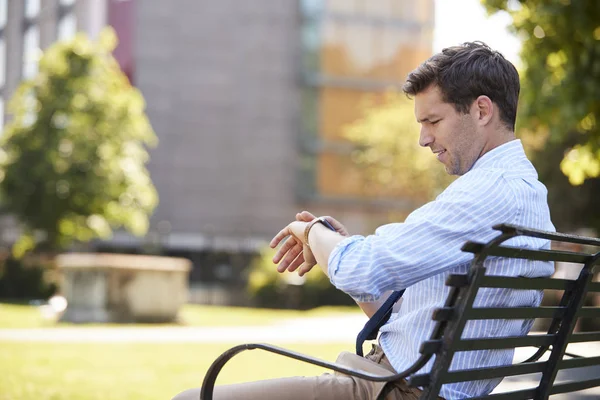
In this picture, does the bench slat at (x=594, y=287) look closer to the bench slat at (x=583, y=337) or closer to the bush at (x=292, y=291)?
the bench slat at (x=583, y=337)

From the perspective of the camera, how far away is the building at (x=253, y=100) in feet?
156

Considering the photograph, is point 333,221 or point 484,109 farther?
point 333,221

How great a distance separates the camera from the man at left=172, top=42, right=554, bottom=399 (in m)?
2.44

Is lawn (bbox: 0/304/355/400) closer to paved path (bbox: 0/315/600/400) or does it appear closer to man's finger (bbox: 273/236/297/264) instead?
paved path (bbox: 0/315/600/400)

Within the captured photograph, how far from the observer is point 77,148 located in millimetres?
29375

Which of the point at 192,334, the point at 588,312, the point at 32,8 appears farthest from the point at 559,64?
the point at 32,8

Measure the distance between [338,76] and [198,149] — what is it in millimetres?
8199

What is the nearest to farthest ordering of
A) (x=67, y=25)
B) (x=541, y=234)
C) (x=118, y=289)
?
(x=541, y=234) < (x=118, y=289) < (x=67, y=25)

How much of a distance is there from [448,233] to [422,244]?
0.08m

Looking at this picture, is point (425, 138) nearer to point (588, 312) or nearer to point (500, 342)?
point (500, 342)

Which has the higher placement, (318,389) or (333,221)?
(333,221)

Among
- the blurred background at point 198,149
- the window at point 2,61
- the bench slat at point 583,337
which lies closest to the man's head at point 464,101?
the bench slat at point 583,337

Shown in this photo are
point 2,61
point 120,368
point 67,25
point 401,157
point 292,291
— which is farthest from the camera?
point 2,61

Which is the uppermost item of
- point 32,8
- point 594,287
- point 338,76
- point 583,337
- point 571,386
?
point 32,8
